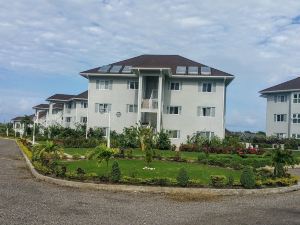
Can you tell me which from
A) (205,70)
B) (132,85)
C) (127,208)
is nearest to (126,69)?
(132,85)

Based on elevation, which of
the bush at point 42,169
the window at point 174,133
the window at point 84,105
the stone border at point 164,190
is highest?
the window at point 84,105

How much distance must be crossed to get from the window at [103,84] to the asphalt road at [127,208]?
100ft

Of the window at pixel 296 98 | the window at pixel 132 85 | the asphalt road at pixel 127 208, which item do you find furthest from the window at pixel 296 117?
the asphalt road at pixel 127 208

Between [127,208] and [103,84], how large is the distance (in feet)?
115

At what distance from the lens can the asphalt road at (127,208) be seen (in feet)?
35.2

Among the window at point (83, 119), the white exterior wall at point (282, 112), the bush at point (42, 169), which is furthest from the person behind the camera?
the window at point (83, 119)

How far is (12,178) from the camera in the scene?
60.1 ft

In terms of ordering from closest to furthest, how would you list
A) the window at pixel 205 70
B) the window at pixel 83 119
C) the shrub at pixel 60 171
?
the shrub at pixel 60 171, the window at pixel 205 70, the window at pixel 83 119

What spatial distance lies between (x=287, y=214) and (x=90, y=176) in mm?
7628

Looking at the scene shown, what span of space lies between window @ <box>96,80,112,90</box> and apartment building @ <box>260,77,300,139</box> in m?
22.4

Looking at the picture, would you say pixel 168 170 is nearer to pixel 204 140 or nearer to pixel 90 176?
pixel 90 176

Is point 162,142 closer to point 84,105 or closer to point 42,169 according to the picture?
point 42,169

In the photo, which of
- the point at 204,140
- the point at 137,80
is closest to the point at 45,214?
the point at 204,140

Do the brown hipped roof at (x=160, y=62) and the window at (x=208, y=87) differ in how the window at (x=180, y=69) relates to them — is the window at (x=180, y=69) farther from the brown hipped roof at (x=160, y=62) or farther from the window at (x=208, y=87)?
the window at (x=208, y=87)
